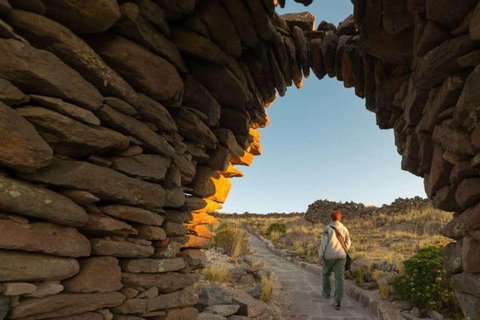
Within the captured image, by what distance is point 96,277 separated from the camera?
2727 mm

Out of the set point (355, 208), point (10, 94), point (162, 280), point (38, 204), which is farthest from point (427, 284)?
point (355, 208)

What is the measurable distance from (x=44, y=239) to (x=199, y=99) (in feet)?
8.14

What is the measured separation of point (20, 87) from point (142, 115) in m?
1.16

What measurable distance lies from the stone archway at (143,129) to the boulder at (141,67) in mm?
13

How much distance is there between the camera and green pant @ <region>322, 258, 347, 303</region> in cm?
642

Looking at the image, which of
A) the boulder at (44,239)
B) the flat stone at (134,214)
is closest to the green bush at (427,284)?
the flat stone at (134,214)

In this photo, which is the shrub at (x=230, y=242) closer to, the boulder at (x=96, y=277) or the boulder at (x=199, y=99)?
the boulder at (x=199, y=99)

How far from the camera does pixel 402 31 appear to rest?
11.7 feet

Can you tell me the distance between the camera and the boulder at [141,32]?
2.97 m

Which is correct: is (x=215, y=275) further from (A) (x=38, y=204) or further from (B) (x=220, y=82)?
(A) (x=38, y=204)

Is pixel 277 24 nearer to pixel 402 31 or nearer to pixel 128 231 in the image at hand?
pixel 402 31

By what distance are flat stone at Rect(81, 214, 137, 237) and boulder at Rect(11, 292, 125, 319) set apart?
20.1 inches

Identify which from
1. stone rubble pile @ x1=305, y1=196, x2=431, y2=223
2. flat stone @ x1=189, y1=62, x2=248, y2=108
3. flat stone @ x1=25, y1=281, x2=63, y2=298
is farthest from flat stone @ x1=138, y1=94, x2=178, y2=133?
stone rubble pile @ x1=305, y1=196, x2=431, y2=223

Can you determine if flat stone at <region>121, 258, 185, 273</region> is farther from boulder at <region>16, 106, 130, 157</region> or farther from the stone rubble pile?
the stone rubble pile
